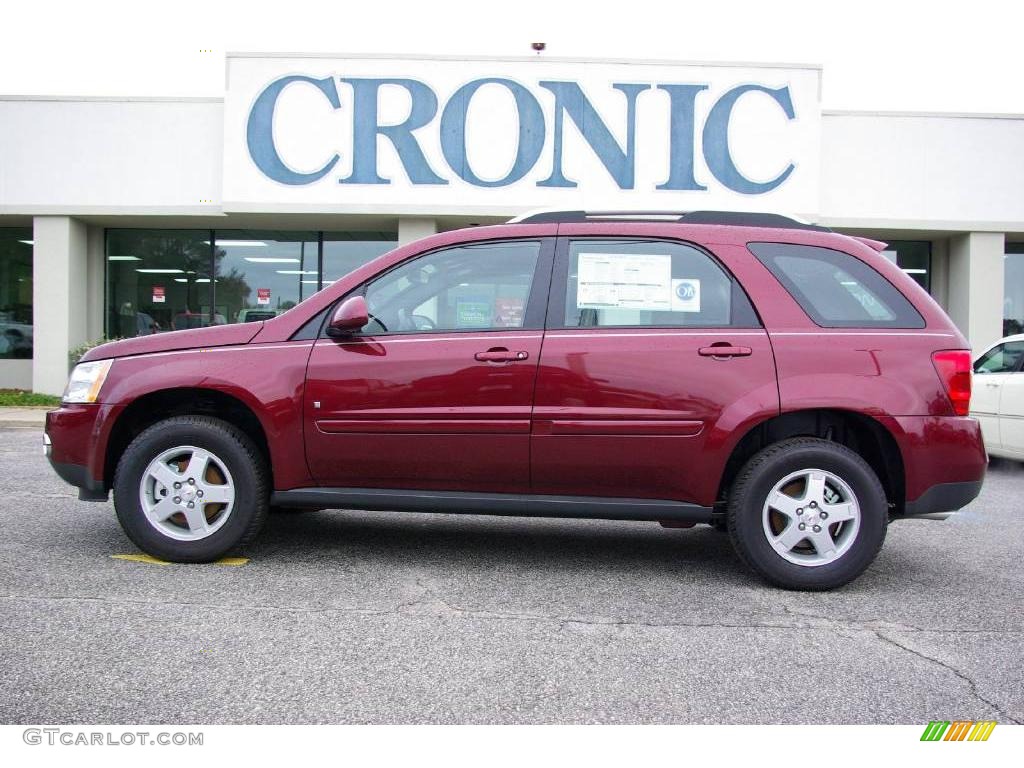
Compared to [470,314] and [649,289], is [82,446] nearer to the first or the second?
[470,314]

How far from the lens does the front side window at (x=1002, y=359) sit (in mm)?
9031

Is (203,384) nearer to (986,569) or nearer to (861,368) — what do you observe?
(861,368)

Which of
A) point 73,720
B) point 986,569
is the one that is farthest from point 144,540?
point 986,569

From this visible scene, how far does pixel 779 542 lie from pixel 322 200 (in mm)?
11390

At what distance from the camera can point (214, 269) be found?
633 inches

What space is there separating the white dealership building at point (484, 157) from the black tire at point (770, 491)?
33.0ft

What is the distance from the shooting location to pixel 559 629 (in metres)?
3.54

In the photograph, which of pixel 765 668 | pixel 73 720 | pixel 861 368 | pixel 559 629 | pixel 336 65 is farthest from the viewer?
pixel 336 65

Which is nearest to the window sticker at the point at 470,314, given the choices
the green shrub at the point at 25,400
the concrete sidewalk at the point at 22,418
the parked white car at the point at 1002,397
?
the parked white car at the point at 1002,397

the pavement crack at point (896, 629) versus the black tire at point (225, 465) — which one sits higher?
the black tire at point (225, 465)

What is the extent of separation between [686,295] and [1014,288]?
47.2 ft

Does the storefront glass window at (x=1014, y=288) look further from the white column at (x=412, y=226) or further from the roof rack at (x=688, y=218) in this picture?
the roof rack at (x=688, y=218)

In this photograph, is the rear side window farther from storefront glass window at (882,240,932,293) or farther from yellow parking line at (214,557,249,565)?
storefront glass window at (882,240,932,293)

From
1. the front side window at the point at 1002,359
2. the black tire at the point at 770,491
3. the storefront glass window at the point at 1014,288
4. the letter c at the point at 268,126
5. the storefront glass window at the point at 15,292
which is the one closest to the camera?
the black tire at the point at 770,491
